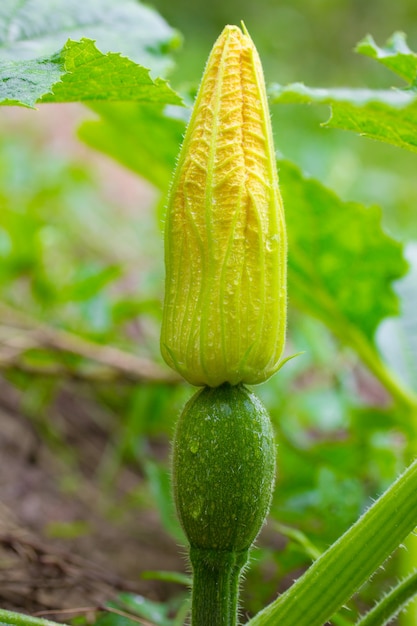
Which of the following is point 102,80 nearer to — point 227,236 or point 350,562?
point 227,236

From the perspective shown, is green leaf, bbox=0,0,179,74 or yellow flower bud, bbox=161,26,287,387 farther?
green leaf, bbox=0,0,179,74

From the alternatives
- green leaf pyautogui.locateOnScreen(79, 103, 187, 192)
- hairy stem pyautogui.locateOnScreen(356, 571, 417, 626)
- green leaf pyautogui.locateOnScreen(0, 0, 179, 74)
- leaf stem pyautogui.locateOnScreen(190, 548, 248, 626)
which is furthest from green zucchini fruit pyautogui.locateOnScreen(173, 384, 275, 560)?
green leaf pyautogui.locateOnScreen(79, 103, 187, 192)

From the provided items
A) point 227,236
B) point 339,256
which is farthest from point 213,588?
point 339,256

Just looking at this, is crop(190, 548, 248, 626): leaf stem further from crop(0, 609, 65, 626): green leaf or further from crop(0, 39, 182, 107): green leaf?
crop(0, 39, 182, 107): green leaf

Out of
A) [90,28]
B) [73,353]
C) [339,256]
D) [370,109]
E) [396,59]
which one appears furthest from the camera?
[73,353]

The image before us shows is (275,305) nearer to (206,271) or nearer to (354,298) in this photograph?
(206,271)

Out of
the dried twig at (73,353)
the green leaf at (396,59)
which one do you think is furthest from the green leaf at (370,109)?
the dried twig at (73,353)

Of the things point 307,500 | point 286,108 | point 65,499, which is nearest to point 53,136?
point 286,108
